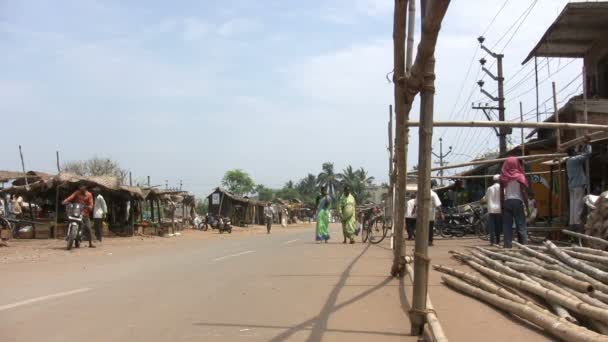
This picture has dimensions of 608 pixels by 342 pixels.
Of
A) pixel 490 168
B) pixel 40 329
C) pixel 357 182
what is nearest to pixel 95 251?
pixel 40 329

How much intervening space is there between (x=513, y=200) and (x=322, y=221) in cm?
823

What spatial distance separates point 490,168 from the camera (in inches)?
972

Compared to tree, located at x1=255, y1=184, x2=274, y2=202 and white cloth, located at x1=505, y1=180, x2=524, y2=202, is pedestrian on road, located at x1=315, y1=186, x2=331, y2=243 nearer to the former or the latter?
white cloth, located at x1=505, y1=180, x2=524, y2=202

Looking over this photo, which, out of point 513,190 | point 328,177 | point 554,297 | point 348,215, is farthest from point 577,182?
point 328,177

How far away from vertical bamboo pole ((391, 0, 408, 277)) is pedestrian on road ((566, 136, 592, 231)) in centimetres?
463

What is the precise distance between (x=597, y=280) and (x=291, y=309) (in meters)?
2.93

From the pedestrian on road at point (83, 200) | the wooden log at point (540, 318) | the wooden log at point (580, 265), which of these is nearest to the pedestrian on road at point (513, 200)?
the wooden log at point (580, 265)

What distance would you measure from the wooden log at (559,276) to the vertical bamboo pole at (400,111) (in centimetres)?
160

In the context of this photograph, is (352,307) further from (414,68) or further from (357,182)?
(357,182)

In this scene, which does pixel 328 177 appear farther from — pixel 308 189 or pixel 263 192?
pixel 263 192

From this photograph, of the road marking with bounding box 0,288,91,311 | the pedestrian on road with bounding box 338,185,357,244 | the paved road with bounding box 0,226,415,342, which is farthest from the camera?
the pedestrian on road with bounding box 338,185,357,244

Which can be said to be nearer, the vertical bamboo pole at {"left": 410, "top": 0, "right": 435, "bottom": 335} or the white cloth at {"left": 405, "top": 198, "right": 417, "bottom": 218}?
A: the vertical bamboo pole at {"left": 410, "top": 0, "right": 435, "bottom": 335}

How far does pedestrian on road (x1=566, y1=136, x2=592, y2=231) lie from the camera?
10.7 metres

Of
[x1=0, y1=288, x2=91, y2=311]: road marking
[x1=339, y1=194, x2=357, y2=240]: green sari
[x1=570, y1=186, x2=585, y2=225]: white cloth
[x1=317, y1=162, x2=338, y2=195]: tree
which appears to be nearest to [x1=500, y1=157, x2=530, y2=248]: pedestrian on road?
[x1=570, y1=186, x2=585, y2=225]: white cloth
